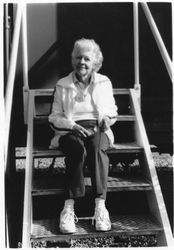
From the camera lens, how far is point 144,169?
324cm

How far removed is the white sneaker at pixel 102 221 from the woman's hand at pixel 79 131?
19.2 inches

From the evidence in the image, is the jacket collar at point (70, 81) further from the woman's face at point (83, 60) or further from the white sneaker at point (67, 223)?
the white sneaker at point (67, 223)

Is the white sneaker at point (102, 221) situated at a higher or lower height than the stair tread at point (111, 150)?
lower

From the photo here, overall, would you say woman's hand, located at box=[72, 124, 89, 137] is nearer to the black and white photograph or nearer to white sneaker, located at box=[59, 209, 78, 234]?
the black and white photograph

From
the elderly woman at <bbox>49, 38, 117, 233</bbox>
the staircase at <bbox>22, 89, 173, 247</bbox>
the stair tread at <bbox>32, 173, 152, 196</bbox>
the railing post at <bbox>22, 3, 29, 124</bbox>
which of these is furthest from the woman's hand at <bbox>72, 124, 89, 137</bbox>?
the railing post at <bbox>22, 3, 29, 124</bbox>

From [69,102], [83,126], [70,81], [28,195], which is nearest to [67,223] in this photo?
[28,195]

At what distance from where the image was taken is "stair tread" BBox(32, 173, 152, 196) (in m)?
2.95

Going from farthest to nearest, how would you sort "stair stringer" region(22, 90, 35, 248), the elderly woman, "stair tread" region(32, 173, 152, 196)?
"stair tread" region(32, 173, 152, 196)
the elderly woman
"stair stringer" region(22, 90, 35, 248)

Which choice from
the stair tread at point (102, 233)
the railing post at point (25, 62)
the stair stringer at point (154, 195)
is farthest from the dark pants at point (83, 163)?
the railing post at point (25, 62)

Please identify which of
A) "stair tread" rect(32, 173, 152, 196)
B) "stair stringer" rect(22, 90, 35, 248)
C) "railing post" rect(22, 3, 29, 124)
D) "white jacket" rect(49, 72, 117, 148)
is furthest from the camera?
"railing post" rect(22, 3, 29, 124)

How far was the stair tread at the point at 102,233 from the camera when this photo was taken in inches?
109

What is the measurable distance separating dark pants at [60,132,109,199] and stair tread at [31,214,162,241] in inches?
8.2

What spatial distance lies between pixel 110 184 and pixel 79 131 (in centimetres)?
43

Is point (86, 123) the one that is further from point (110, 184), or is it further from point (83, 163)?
point (110, 184)
